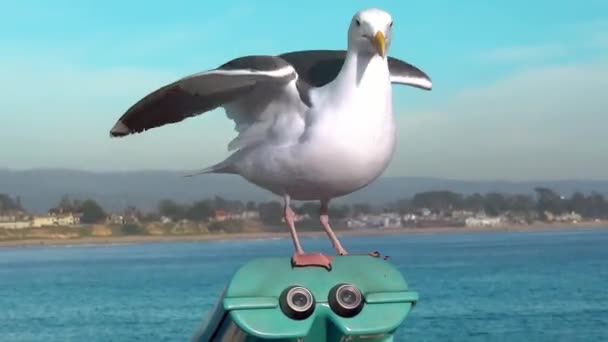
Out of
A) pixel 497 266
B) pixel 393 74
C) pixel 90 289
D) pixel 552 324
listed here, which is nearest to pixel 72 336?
pixel 552 324

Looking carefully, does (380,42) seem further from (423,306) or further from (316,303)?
(423,306)

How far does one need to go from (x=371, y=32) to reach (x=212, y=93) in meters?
1.54

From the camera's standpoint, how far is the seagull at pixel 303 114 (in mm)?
9070

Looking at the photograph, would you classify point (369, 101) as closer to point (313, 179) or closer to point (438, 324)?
point (313, 179)

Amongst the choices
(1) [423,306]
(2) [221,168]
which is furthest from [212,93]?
(1) [423,306]

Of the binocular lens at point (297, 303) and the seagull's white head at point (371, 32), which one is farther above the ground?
the seagull's white head at point (371, 32)

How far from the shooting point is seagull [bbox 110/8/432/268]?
29.8 feet

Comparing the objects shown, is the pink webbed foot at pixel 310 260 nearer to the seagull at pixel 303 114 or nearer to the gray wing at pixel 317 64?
the seagull at pixel 303 114

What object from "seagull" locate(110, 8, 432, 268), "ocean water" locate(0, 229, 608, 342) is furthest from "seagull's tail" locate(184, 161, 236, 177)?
"ocean water" locate(0, 229, 608, 342)

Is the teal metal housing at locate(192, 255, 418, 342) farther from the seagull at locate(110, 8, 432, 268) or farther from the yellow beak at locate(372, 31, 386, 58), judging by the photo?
the yellow beak at locate(372, 31, 386, 58)

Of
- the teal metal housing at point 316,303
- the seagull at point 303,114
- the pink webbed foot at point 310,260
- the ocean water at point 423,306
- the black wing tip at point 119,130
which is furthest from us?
the ocean water at point 423,306

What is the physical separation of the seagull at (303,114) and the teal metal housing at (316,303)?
20cm

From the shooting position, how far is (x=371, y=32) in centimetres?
909

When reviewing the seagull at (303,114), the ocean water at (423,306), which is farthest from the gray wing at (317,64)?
the ocean water at (423,306)
